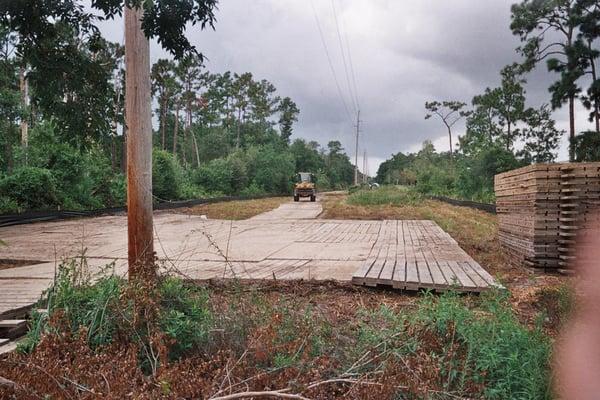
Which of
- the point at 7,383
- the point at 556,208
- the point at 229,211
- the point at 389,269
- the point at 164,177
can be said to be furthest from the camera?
the point at 164,177

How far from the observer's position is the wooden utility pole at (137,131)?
4.09m

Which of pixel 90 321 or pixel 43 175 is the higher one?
pixel 43 175

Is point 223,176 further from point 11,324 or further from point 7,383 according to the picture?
point 7,383

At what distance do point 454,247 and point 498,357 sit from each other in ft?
19.1

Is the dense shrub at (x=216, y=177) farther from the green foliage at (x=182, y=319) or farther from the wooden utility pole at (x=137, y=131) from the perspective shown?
the green foliage at (x=182, y=319)

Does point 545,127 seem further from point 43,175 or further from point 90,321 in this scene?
point 90,321

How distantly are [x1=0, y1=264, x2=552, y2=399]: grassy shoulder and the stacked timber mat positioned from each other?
3193 millimetres

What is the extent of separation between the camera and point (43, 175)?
17594 mm

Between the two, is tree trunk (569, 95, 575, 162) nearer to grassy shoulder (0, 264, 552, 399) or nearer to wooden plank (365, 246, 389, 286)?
wooden plank (365, 246, 389, 286)

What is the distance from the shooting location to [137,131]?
13.6ft

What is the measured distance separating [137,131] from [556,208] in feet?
17.4

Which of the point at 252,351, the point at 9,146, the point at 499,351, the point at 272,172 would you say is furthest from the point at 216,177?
the point at 499,351

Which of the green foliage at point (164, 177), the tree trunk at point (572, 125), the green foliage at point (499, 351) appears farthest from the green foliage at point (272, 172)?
the green foliage at point (499, 351)

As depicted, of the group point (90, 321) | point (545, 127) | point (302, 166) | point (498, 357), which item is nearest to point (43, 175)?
point (90, 321)
